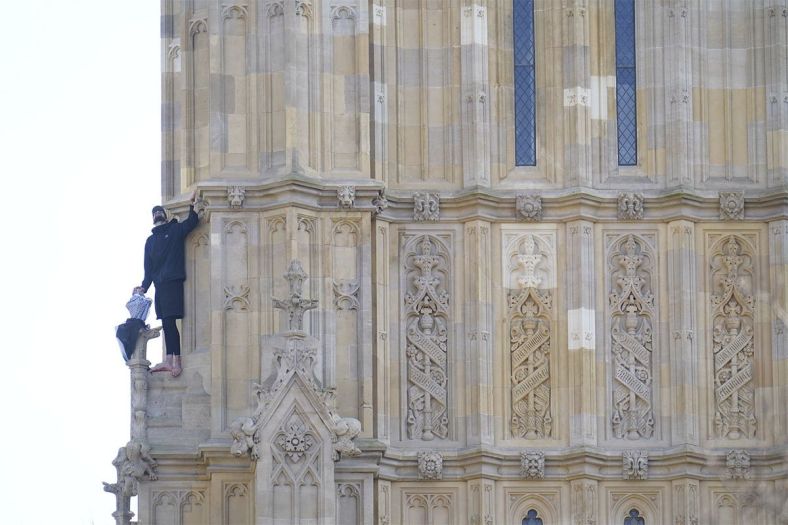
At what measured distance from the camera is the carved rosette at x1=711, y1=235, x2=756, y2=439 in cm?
4409

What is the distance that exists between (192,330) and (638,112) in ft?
19.8

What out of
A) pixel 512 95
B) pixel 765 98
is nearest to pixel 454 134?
pixel 512 95

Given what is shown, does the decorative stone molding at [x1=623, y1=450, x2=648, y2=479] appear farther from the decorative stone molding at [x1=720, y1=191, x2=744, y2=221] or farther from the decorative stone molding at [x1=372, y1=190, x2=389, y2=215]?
the decorative stone molding at [x1=372, y1=190, x2=389, y2=215]

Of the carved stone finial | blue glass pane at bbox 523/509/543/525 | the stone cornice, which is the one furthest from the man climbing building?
blue glass pane at bbox 523/509/543/525

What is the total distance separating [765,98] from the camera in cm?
4475

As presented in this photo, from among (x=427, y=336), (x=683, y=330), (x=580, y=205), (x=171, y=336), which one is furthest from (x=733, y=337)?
(x=171, y=336)

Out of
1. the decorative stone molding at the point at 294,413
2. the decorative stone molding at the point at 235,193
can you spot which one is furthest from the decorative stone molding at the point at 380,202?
the decorative stone molding at the point at 294,413

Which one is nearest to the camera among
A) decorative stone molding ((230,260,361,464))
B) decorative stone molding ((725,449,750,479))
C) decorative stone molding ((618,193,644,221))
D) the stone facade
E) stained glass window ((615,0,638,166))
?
decorative stone molding ((230,260,361,464))

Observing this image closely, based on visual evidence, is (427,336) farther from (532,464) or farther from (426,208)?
(532,464)

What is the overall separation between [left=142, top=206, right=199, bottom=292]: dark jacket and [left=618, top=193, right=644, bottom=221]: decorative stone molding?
508cm

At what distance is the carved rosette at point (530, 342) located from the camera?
145ft

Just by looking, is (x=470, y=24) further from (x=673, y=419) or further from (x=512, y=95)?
(x=673, y=419)

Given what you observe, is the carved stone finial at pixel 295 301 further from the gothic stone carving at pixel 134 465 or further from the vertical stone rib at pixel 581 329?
the vertical stone rib at pixel 581 329

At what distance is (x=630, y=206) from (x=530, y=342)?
2.03m
